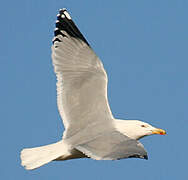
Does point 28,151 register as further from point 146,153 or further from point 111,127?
point 146,153

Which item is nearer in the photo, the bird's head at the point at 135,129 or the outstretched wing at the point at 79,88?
the outstretched wing at the point at 79,88

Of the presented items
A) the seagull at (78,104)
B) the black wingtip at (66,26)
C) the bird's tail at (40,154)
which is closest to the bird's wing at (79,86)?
the seagull at (78,104)

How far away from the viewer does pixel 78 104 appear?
33.6 feet

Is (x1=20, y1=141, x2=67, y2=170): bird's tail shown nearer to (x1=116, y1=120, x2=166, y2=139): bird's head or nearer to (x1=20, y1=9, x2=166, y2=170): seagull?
(x1=20, y1=9, x2=166, y2=170): seagull

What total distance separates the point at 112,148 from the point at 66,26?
3.31m

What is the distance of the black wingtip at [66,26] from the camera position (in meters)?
10.8

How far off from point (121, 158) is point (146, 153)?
0.59 m

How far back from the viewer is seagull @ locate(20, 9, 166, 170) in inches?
374

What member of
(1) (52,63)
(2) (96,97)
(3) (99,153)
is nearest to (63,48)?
(1) (52,63)

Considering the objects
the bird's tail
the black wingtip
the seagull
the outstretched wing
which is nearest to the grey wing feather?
the seagull

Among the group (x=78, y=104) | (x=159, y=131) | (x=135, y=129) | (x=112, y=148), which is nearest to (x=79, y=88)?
(x=78, y=104)

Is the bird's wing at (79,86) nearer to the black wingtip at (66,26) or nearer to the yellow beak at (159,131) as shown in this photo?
the black wingtip at (66,26)

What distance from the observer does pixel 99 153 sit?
8.29m

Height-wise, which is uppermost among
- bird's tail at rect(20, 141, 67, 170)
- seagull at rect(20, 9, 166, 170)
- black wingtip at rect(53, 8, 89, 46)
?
black wingtip at rect(53, 8, 89, 46)
